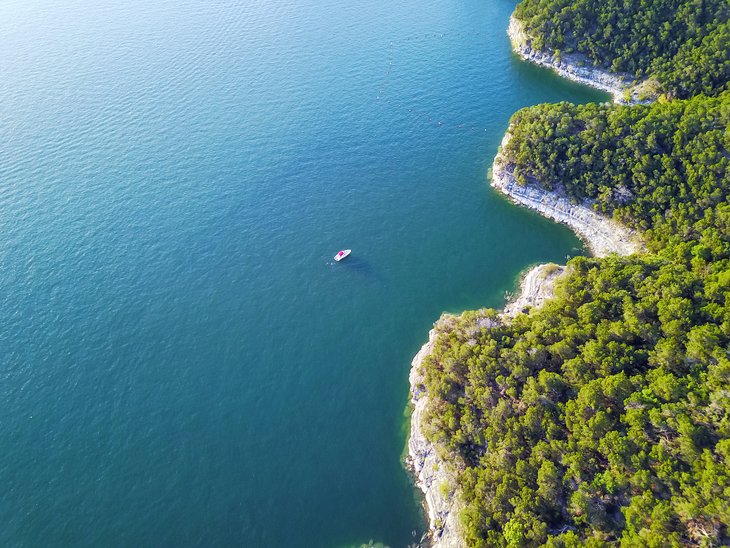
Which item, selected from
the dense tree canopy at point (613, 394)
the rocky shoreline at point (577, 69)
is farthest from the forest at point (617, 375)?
the rocky shoreline at point (577, 69)

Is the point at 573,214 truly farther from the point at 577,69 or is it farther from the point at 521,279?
the point at 577,69

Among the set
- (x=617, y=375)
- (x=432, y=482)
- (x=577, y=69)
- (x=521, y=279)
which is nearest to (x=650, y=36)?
(x=577, y=69)

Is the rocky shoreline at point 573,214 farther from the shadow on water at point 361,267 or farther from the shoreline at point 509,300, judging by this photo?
the shadow on water at point 361,267

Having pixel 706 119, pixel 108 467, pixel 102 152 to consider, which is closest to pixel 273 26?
pixel 102 152

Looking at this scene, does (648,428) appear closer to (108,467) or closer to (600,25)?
(108,467)

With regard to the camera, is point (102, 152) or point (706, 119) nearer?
point (706, 119)

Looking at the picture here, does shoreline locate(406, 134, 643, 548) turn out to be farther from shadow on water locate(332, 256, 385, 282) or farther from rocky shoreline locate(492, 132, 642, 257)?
shadow on water locate(332, 256, 385, 282)

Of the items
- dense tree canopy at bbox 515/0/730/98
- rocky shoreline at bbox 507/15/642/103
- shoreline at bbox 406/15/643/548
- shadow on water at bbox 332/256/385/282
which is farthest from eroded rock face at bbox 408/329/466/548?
dense tree canopy at bbox 515/0/730/98
